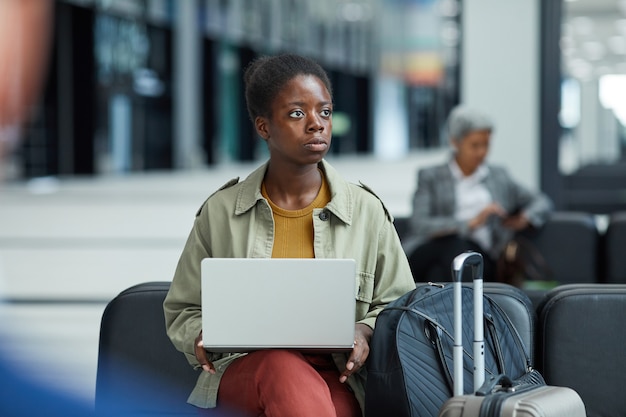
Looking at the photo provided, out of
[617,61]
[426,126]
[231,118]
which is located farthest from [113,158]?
[617,61]

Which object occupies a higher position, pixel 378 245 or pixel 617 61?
pixel 617 61

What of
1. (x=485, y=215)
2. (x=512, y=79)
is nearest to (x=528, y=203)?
(x=485, y=215)

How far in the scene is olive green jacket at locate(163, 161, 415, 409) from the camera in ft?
8.66

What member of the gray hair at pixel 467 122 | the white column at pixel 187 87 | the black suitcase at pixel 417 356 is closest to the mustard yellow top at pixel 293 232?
the black suitcase at pixel 417 356

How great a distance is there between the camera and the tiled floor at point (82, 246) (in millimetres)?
5734

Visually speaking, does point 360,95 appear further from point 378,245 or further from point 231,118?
point 378,245

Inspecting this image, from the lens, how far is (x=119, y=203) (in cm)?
1725

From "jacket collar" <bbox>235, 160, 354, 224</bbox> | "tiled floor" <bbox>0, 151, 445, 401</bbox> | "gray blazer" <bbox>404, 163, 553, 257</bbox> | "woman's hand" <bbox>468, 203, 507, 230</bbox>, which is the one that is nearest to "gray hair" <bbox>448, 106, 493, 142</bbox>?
"gray blazer" <bbox>404, 163, 553, 257</bbox>

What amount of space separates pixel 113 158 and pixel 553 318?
2140cm

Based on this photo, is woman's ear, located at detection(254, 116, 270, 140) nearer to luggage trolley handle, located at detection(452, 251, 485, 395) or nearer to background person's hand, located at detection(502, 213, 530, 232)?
luggage trolley handle, located at detection(452, 251, 485, 395)

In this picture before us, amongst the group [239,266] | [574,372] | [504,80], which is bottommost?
[574,372]

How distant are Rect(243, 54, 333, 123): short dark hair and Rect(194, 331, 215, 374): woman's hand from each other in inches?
22.5

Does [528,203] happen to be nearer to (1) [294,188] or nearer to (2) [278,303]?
(1) [294,188]

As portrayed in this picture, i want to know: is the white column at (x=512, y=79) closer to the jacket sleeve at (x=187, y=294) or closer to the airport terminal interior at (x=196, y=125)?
the airport terminal interior at (x=196, y=125)
